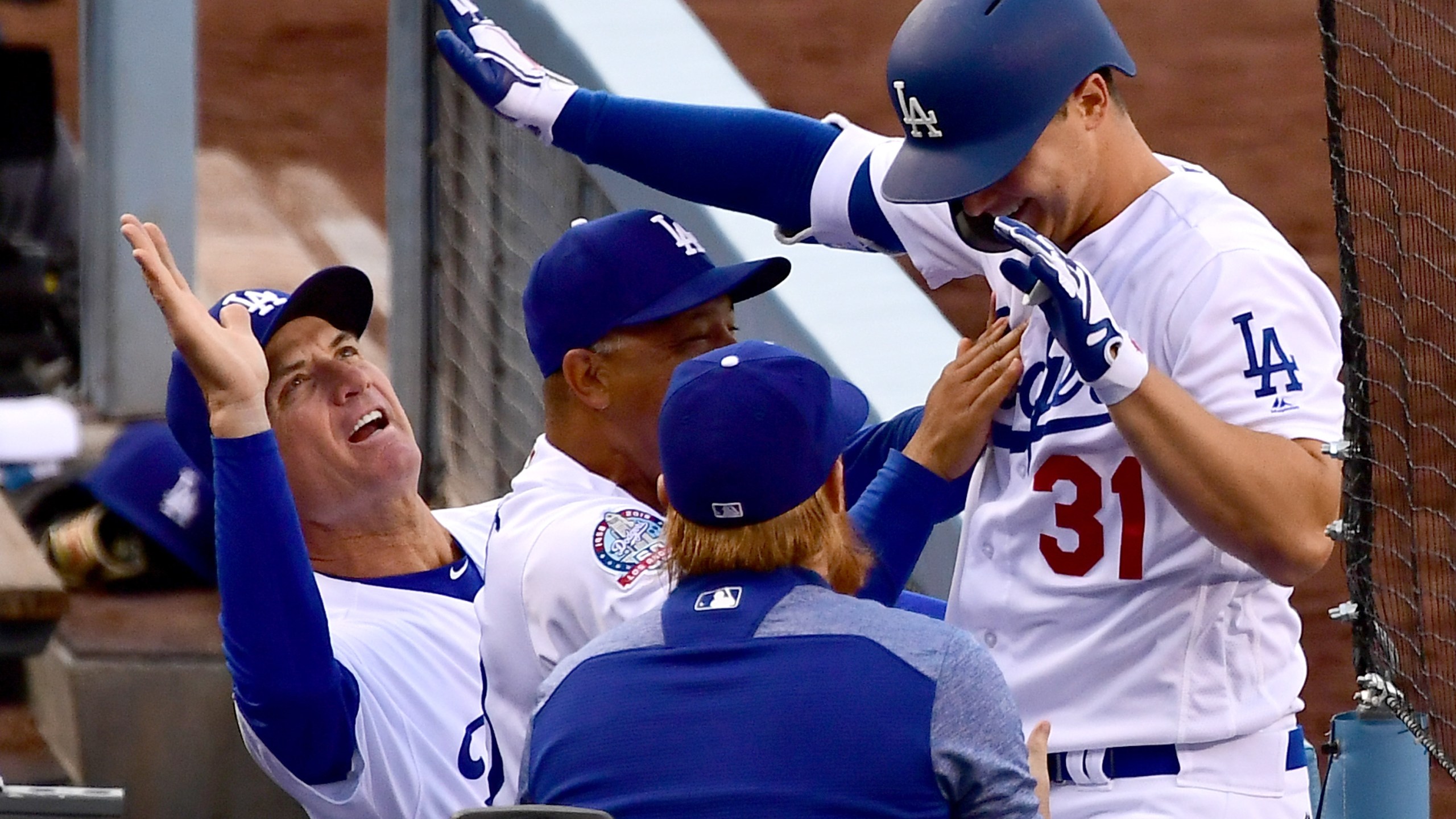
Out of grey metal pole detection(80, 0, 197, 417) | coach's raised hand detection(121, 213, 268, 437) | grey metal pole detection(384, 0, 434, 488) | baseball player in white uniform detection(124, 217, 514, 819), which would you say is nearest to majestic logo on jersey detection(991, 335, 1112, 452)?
baseball player in white uniform detection(124, 217, 514, 819)

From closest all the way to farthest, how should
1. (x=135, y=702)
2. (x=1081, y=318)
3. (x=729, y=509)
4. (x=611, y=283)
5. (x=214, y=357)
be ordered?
(x=729, y=509)
(x=1081, y=318)
(x=214, y=357)
(x=611, y=283)
(x=135, y=702)

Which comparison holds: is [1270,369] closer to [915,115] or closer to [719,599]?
[915,115]

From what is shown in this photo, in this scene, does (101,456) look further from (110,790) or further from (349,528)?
(110,790)

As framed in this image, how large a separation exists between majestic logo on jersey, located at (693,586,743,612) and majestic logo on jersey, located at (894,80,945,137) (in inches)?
26.7

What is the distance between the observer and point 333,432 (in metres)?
3.02

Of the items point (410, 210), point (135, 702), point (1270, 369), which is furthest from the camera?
point (410, 210)

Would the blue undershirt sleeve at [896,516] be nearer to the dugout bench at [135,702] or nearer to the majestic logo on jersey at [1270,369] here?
the majestic logo on jersey at [1270,369]

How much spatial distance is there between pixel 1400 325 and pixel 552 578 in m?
1.61

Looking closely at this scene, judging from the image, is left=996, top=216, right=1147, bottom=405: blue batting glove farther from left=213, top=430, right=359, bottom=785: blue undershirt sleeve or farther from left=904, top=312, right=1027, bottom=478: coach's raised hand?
left=213, top=430, right=359, bottom=785: blue undershirt sleeve

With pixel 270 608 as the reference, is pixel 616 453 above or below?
above

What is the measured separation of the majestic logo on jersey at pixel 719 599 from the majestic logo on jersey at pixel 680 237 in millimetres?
883

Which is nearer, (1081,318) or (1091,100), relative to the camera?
(1081,318)

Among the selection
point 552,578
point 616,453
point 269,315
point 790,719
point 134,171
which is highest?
point 134,171

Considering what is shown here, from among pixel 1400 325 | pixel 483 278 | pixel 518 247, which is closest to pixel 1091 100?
pixel 1400 325
